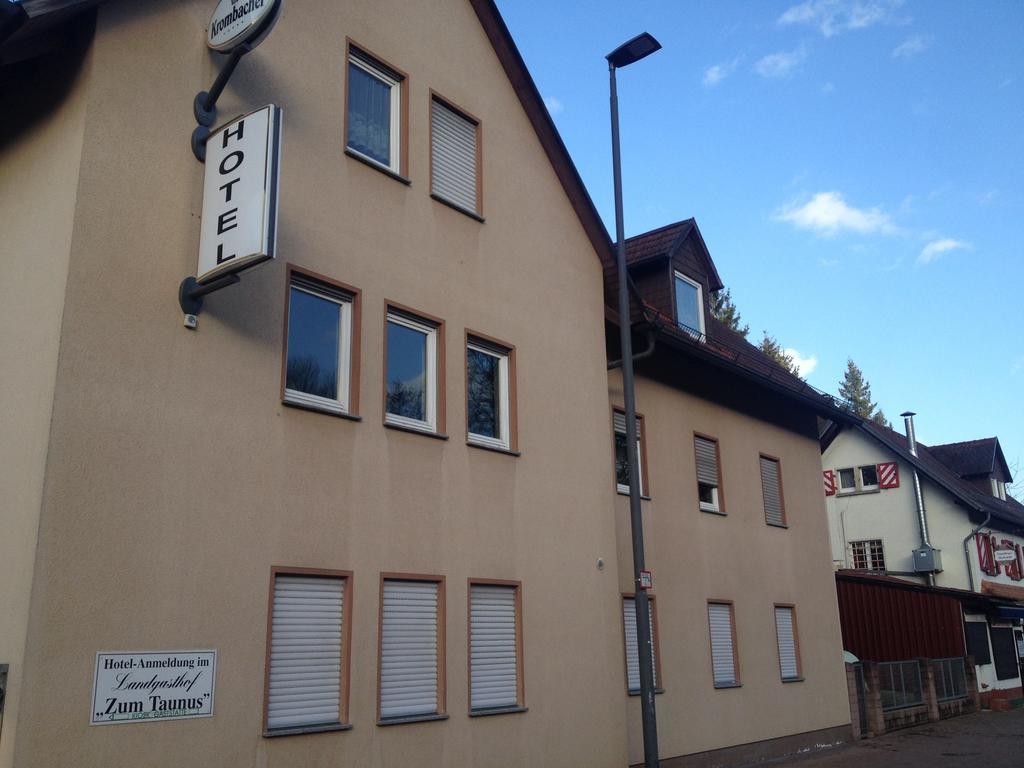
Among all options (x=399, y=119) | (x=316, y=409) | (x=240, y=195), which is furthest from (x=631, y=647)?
(x=240, y=195)

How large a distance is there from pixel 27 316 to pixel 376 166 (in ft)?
13.9

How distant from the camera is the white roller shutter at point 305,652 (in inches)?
353

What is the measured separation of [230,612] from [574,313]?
22.7ft

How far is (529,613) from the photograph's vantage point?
11.8m

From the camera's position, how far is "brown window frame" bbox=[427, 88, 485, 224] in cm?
1209

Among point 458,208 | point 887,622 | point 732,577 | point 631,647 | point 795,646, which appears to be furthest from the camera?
point 887,622

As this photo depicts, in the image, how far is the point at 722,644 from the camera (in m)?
16.7

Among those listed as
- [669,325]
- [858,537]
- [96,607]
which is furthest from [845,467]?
[96,607]

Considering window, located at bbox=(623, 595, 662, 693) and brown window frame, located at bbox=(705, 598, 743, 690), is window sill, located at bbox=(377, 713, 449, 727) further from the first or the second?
brown window frame, located at bbox=(705, 598, 743, 690)

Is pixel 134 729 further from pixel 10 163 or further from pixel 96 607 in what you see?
pixel 10 163

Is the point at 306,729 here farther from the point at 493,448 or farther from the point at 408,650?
the point at 493,448

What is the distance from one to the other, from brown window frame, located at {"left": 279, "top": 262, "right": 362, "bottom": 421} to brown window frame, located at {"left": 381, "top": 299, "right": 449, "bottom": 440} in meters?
0.37

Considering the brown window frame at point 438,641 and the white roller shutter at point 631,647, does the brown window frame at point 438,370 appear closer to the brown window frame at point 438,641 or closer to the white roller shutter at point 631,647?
the brown window frame at point 438,641

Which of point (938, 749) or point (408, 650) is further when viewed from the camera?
point (938, 749)
